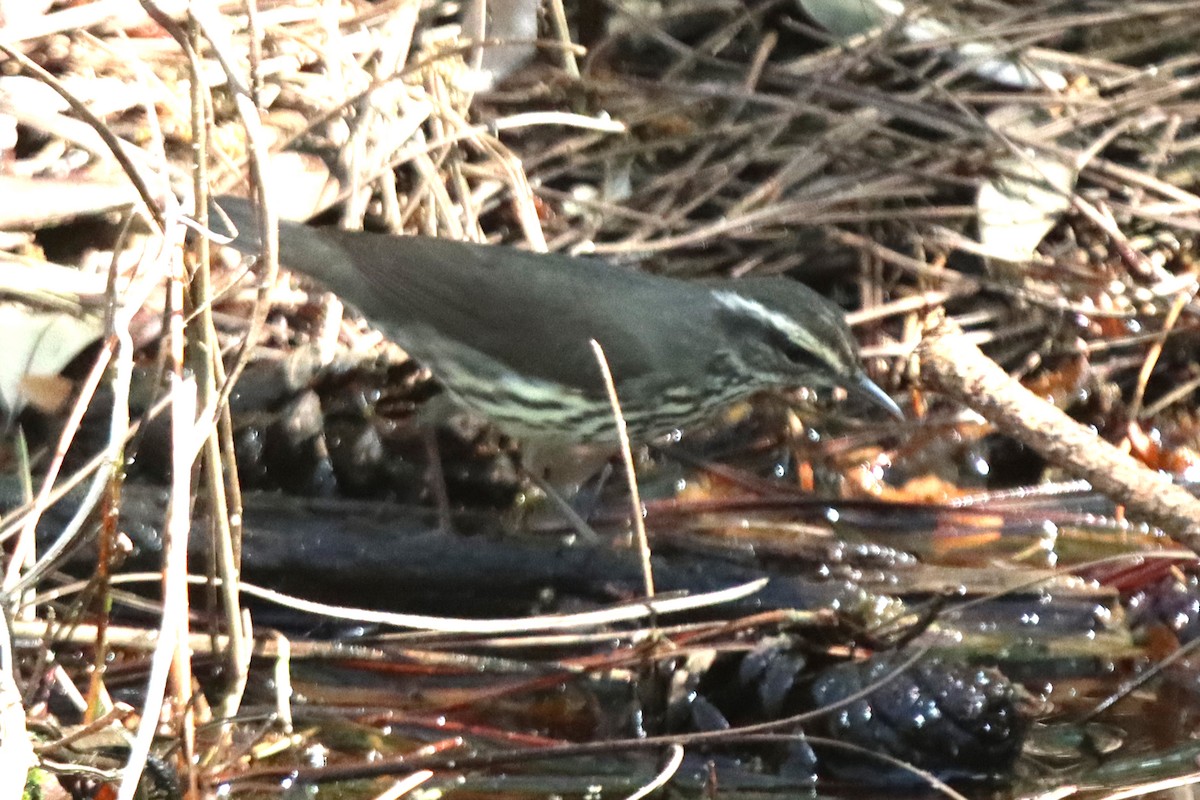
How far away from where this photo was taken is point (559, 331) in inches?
143

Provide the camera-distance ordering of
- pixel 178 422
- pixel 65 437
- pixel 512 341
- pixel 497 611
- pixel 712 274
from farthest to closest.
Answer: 1. pixel 712 274
2. pixel 512 341
3. pixel 497 611
4. pixel 65 437
5. pixel 178 422

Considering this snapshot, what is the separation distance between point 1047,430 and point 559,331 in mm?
1243

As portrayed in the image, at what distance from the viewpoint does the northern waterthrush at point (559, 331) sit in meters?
3.58

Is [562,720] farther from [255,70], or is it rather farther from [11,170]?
[11,170]

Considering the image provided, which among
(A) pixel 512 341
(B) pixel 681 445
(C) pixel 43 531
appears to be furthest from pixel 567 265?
(C) pixel 43 531

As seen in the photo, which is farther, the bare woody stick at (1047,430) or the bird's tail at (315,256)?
the bird's tail at (315,256)

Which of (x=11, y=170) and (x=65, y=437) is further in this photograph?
(x=11, y=170)

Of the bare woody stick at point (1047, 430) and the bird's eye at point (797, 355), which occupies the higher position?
the bare woody stick at point (1047, 430)

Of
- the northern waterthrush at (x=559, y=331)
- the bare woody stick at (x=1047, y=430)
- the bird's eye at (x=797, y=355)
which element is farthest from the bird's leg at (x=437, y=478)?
the bare woody stick at (x=1047, y=430)

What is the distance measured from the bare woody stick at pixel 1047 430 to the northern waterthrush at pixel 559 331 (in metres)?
0.63

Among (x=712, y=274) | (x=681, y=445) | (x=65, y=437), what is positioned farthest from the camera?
(x=712, y=274)

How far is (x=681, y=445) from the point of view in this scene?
4.12 m

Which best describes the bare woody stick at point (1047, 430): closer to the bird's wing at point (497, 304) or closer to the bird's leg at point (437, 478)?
the bird's wing at point (497, 304)

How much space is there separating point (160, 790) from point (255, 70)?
48.8 inches
